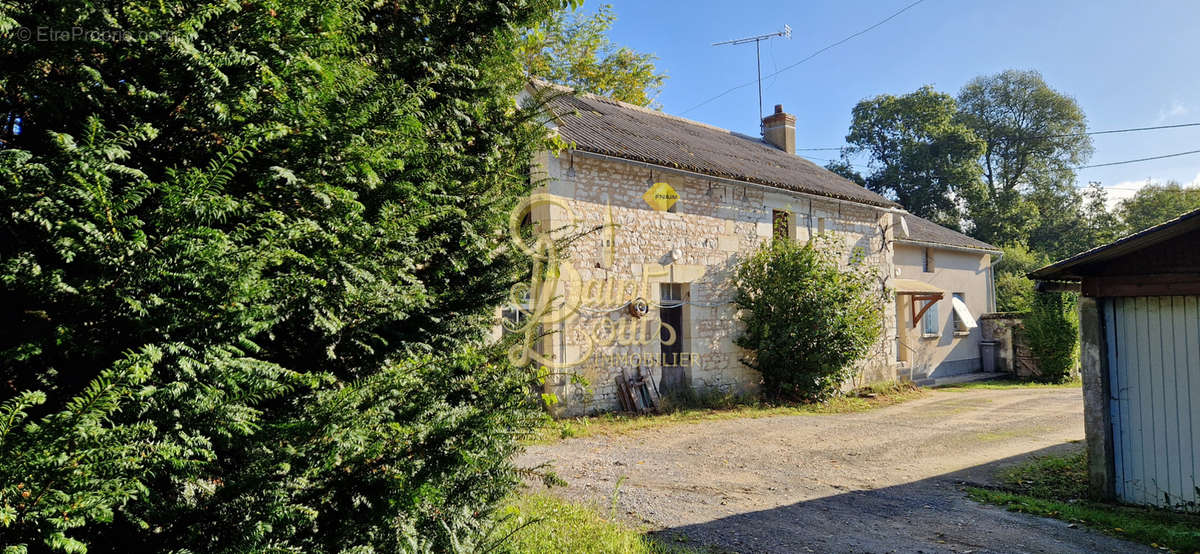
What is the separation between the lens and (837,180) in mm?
16422

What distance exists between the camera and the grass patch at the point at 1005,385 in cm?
1600

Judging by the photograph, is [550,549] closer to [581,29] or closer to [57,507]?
[57,507]

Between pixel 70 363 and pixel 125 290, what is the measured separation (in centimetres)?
40

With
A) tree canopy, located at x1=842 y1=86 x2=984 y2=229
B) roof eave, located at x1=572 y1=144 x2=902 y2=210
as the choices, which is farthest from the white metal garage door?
tree canopy, located at x1=842 y1=86 x2=984 y2=229

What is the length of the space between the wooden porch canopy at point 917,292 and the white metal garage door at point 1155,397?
1049 centimetres

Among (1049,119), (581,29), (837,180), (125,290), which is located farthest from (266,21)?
(1049,119)

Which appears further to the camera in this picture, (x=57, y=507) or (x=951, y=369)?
(x=951, y=369)

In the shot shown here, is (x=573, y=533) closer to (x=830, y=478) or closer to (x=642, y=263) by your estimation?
(x=830, y=478)

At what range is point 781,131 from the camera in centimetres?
1867

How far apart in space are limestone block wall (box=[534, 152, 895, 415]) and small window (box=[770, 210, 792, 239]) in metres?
0.11

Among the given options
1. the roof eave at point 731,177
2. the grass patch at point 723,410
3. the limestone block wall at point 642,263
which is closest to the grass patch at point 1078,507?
Answer: the grass patch at point 723,410

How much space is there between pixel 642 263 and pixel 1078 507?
6.83 metres

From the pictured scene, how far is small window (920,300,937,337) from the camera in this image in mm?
18281

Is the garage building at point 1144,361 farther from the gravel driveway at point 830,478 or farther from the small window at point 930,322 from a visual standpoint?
the small window at point 930,322
